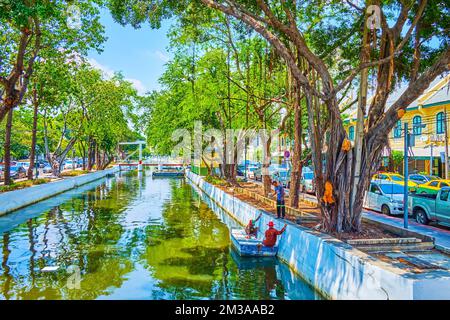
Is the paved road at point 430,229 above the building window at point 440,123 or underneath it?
underneath

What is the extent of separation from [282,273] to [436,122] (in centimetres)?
2681

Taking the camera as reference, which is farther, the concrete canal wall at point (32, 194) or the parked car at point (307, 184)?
the parked car at point (307, 184)

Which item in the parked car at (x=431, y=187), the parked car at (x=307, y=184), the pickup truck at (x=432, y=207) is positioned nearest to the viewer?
the pickup truck at (x=432, y=207)

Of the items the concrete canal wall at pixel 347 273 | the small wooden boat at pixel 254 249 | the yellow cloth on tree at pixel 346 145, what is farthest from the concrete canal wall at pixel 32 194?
the yellow cloth on tree at pixel 346 145

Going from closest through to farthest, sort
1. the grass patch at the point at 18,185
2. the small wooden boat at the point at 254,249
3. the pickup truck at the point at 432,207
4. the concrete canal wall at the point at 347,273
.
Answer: the concrete canal wall at the point at 347,273 → the small wooden boat at the point at 254,249 → the pickup truck at the point at 432,207 → the grass patch at the point at 18,185

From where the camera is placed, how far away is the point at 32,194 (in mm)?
26422

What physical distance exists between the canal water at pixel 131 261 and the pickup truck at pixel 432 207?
24.2 feet

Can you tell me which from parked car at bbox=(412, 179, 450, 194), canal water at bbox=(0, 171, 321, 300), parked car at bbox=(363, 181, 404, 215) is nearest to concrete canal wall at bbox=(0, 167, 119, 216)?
canal water at bbox=(0, 171, 321, 300)

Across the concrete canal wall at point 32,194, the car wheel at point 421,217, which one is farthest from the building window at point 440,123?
the concrete canal wall at point 32,194

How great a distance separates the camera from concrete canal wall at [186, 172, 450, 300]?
6.44 metres

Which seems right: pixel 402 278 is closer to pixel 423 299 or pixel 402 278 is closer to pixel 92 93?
pixel 423 299

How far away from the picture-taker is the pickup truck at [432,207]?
15.0 meters

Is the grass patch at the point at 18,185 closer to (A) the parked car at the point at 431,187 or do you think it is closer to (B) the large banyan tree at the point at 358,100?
(B) the large banyan tree at the point at 358,100

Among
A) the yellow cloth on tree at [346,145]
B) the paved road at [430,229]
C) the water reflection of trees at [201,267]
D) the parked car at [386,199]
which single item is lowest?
the water reflection of trees at [201,267]
